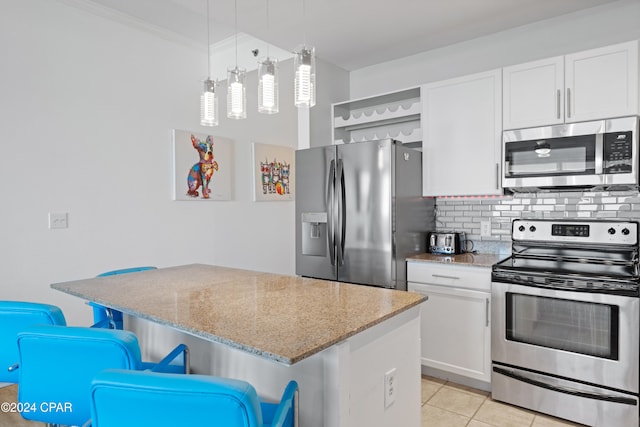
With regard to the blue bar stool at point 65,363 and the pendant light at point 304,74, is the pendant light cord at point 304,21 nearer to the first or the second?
the pendant light at point 304,74

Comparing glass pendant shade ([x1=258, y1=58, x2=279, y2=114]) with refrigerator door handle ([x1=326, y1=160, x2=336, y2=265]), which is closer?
glass pendant shade ([x1=258, y1=58, x2=279, y2=114])

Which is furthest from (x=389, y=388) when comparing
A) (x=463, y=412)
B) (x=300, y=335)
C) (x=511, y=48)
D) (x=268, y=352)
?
(x=511, y=48)

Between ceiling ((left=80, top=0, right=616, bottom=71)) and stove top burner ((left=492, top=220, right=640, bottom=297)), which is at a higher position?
ceiling ((left=80, top=0, right=616, bottom=71))

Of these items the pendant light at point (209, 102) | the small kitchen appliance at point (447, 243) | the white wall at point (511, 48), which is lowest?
the small kitchen appliance at point (447, 243)

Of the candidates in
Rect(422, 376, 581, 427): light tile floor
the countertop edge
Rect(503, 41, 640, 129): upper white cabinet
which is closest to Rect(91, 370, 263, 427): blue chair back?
the countertop edge

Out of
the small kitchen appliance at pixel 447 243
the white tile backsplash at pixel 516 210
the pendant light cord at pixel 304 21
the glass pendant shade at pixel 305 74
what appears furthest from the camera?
the small kitchen appliance at pixel 447 243

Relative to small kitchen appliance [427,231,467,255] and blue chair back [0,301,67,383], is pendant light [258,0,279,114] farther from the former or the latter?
small kitchen appliance [427,231,467,255]

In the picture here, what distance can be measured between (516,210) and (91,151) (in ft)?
11.0

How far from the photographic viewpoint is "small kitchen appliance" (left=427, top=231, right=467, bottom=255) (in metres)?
3.18

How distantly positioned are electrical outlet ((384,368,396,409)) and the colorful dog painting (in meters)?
2.78

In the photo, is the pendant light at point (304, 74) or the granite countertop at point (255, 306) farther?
the pendant light at point (304, 74)

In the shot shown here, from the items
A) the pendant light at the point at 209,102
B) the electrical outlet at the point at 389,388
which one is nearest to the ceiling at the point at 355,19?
the pendant light at the point at 209,102

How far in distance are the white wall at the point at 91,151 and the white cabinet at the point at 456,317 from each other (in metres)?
2.10

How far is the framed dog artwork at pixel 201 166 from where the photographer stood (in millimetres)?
3680
